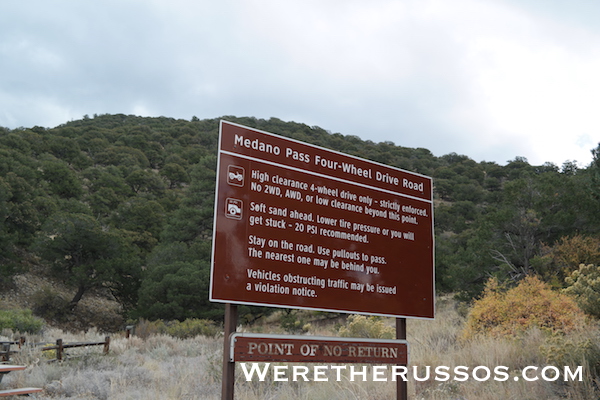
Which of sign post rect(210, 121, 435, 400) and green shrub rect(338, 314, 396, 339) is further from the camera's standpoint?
green shrub rect(338, 314, 396, 339)

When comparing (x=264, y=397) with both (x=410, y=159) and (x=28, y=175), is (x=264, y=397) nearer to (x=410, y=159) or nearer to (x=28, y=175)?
(x=28, y=175)

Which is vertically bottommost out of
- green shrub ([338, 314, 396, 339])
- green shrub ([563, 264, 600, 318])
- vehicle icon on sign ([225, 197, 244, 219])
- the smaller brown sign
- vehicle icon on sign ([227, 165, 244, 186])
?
green shrub ([338, 314, 396, 339])

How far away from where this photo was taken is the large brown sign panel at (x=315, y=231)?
538 centimetres

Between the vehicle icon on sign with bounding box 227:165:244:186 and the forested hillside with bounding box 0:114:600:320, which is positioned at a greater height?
the forested hillside with bounding box 0:114:600:320

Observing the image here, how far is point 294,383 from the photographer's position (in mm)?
9164

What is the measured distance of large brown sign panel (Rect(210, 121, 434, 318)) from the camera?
17.6ft

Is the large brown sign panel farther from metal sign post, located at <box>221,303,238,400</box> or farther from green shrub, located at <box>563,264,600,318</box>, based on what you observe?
green shrub, located at <box>563,264,600,318</box>

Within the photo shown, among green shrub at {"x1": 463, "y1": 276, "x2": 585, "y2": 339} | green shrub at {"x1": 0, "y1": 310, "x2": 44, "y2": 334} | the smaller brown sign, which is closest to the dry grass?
green shrub at {"x1": 463, "y1": 276, "x2": 585, "y2": 339}

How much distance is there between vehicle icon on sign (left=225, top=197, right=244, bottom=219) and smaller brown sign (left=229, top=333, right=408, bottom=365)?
3.72 ft

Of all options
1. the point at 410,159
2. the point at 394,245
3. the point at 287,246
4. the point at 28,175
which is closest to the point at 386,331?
the point at 394,245

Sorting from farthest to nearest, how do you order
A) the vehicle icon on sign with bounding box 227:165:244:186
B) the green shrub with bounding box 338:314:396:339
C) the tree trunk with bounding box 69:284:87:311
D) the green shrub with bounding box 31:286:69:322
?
the tree trunk with bounding box 69:284:87:311 → the green shrub with bounding box 31:286:69:322 → the green shrub with bounding box 338:314:396:339 → the vehicle icon on sign with bounding box 227:165:244:186

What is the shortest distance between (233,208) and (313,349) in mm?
1647

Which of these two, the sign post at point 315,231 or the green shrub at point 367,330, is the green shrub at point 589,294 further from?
the sign post at point 315,231

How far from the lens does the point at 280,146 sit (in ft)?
19.7
